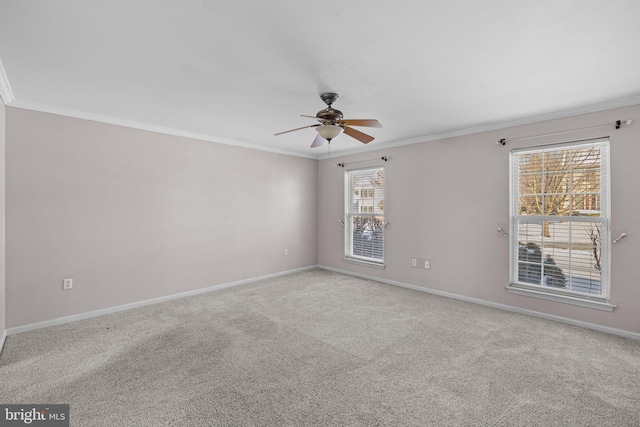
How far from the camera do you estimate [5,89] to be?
2.69m

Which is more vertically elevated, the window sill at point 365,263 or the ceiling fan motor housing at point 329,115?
the ceiling fan motor housing at point 329,115

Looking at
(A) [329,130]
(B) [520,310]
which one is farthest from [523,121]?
(A) [329,130]

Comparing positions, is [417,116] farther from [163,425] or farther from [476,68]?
[163,425]

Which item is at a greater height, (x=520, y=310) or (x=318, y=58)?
(x=318, y=58)

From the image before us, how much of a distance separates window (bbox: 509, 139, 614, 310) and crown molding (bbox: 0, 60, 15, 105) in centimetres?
528

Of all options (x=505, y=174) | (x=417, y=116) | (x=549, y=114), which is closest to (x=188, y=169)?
(x=417, y=116)

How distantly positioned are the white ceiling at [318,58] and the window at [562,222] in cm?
53

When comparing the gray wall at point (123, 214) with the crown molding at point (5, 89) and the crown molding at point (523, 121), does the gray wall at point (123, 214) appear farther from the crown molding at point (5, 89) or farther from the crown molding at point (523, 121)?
the crown molding at point (523, 121)

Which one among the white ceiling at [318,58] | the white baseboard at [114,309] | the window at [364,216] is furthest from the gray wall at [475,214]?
the white baseboard at [114,309]

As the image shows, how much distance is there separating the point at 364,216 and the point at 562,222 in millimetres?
2886

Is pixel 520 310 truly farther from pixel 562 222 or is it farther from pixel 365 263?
pixel 365 263

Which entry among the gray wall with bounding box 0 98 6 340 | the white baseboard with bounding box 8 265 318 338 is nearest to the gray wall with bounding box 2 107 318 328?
the white baseboard with bounding box 8 265 318 338

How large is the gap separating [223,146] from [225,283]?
220 cm

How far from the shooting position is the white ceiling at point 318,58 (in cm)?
168
